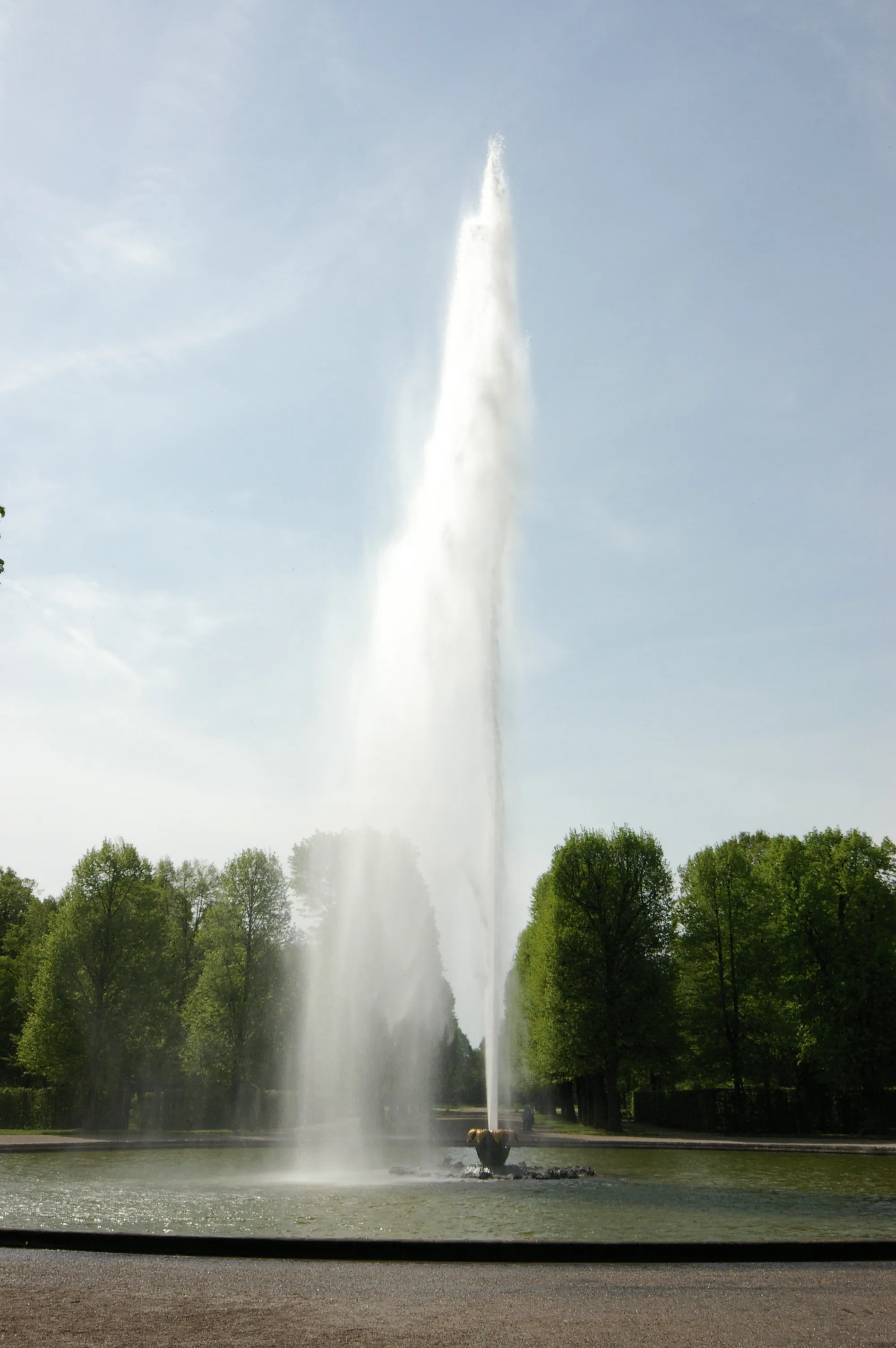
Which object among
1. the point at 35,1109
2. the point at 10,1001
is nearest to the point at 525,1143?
the point at 35,1109

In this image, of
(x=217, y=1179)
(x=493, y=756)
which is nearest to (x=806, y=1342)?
(x=217, y=1179)

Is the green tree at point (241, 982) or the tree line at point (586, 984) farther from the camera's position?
the green tree at point (241, 982)

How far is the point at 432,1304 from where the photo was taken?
994 cm

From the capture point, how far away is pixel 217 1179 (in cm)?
2473

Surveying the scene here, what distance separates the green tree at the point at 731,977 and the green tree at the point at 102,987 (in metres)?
25.3

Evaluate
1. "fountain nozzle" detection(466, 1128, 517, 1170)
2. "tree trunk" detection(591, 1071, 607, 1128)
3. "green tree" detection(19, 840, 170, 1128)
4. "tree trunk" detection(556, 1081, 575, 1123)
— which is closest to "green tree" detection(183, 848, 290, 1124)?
"green tree" detection(19, 840, 170, 1128)

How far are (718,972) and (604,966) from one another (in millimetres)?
8006

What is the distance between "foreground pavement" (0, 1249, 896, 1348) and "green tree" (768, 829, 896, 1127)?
3615cm

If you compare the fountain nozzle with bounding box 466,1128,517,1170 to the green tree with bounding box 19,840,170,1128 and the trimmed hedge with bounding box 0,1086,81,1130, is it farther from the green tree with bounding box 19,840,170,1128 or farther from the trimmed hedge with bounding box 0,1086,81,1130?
the green tree with bounding box 19,840,170,1128

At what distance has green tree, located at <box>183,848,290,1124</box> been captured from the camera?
51.6 m

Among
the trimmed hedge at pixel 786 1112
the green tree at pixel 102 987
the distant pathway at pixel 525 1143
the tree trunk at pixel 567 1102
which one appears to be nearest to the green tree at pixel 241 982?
the green tree at pixel 102 987

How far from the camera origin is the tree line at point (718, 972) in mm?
46156

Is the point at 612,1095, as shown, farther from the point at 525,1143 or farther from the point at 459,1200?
the point at 459,1200

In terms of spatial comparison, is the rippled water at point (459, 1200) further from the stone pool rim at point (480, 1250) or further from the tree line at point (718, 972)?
the tree line at point (718, 972)
